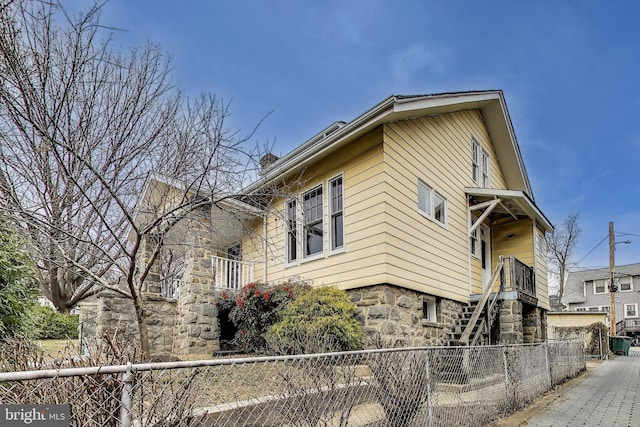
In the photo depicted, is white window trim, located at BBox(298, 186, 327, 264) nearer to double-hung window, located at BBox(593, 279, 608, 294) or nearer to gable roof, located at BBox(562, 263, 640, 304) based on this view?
gable roof, located at BBox(562, 263, 640, 304)

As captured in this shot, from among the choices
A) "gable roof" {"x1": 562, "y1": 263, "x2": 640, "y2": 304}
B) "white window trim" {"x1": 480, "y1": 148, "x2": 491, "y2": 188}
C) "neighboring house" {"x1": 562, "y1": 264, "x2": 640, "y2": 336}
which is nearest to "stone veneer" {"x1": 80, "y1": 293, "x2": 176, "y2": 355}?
"white window trim" {"x1": 480, "y1": 148, "x2": 491, "y2": 188}

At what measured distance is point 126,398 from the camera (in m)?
1.95

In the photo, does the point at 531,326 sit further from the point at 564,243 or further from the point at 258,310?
the point at 564,243

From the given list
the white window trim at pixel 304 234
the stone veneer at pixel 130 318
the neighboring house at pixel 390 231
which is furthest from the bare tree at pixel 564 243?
the stone veneer at pixel 130 318

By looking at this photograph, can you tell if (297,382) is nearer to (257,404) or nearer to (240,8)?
(257,404)

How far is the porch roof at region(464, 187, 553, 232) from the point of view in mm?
11345

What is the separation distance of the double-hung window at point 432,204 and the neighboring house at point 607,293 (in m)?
37.3

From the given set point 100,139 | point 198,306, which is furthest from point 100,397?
point 198,306

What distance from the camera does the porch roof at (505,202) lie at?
1135 centimetres

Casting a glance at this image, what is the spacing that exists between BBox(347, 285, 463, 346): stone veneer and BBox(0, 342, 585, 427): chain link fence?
221 cm

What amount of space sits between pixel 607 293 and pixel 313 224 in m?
44.8

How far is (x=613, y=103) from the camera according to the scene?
27.5m

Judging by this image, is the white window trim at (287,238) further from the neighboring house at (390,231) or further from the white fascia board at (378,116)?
the white fascia board at (378,116)

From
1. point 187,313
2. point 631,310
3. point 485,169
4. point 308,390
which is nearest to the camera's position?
point 308,390
